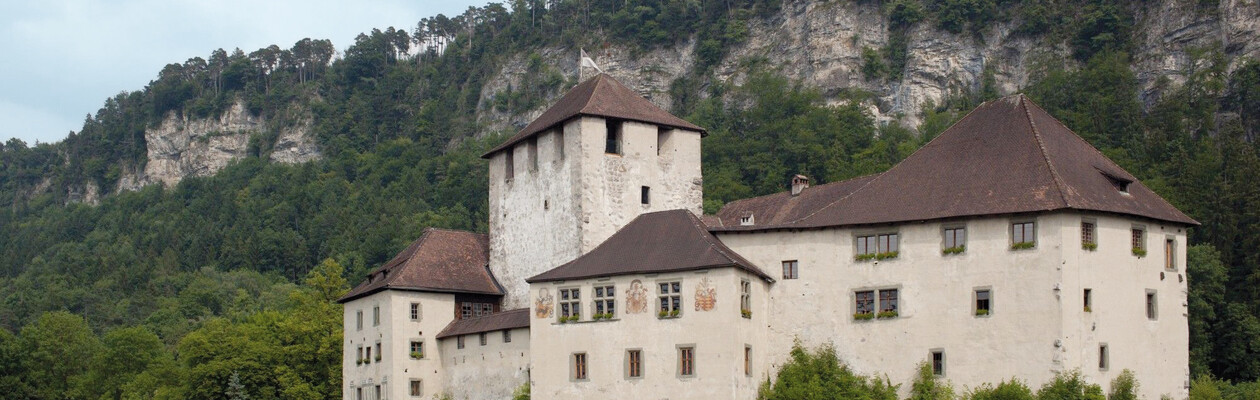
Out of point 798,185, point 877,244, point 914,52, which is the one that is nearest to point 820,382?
point 877,244

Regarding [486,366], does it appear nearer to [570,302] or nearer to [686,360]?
[570,302]

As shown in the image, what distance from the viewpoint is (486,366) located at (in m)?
59.5

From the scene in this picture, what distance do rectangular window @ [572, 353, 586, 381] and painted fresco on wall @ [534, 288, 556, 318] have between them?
1.88 meters

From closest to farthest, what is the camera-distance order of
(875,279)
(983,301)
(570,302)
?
(983,301)
(875,279)
(570,302)

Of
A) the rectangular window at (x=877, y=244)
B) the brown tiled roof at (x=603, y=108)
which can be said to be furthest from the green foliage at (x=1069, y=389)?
the brown tiled roof at (x=603, y=108)

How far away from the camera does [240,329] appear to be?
271ft

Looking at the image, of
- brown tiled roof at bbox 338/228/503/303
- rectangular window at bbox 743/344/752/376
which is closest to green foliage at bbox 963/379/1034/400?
rectangular window at bbox 743/344/752/376

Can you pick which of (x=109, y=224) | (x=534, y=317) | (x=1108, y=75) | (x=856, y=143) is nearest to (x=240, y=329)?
(x=534, y=317)

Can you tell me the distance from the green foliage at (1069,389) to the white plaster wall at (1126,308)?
44 cm

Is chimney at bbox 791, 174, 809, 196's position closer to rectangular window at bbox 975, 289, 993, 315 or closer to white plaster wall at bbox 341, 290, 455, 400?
rectangular window at bbox 975, 289, 993, 315

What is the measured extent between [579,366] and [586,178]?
27.3 ft

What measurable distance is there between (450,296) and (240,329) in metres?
24.3

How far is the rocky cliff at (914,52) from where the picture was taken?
108 meters

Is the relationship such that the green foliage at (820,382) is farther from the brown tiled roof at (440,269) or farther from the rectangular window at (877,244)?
the brown tiled roof at (440,269)
